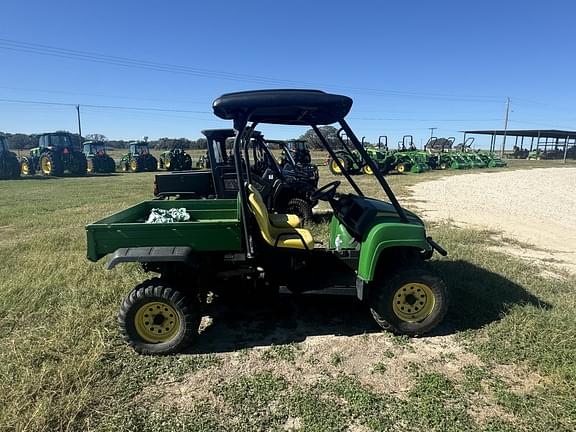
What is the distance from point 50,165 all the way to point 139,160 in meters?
4.68

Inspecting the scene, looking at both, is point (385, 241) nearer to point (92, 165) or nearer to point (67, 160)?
point (67, 160)

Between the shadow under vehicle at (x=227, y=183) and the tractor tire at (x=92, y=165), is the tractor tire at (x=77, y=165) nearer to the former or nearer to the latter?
the tractor tire at (x=92, y=165)

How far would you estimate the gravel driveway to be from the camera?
6.40 m

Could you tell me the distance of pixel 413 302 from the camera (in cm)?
330

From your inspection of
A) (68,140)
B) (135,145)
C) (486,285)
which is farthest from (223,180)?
(135,145)

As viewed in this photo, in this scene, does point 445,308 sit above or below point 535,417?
above

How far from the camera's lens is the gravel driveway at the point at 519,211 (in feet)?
21.0

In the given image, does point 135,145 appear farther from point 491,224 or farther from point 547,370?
point 547,370

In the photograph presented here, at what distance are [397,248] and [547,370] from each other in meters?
1.38

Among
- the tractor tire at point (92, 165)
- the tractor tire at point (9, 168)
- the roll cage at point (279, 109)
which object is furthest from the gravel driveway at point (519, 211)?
the tractor tire at point (9, 168)

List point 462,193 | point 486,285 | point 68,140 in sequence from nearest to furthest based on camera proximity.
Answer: point 486,285, point 462,193, point 68,140

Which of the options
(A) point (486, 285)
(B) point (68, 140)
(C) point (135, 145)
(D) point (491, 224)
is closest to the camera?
(A) point (486, 285)

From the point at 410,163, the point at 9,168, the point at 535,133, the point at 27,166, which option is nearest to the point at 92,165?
the point at 27,166

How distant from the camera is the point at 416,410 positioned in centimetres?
239
